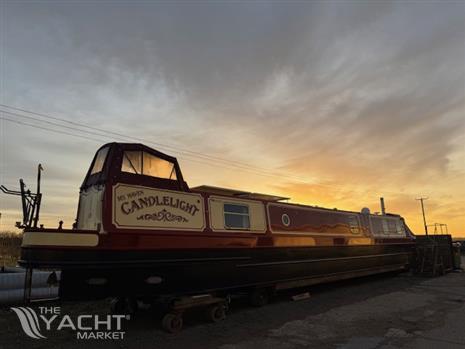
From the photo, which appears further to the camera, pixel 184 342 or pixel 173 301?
pixel 173 301

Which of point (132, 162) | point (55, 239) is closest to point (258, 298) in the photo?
point (132, 162)

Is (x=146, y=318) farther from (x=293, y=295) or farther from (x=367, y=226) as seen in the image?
(x=367, y=226)

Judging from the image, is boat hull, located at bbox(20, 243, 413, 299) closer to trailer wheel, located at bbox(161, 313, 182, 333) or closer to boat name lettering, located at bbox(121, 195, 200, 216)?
trailer wheel, located at bbox(161, 313, 182, 333)

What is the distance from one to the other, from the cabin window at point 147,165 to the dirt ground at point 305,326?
351 cm

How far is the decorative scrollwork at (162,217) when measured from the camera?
834cm

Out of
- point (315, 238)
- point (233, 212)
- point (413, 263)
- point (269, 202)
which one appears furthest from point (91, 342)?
point (413, 263)

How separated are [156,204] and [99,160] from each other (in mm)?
2039

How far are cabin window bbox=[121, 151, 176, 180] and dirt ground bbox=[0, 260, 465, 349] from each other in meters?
3.51

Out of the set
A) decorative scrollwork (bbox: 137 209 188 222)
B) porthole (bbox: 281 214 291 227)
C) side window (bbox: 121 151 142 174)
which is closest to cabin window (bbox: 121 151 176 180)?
side window (bbox: 121 151 142 174)

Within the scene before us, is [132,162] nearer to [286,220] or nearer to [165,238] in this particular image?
[165,238]

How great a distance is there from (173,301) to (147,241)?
143cm

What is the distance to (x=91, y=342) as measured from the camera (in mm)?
7402

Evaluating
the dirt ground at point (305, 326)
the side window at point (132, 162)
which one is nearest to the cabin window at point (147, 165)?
the side window at point (132, 162)

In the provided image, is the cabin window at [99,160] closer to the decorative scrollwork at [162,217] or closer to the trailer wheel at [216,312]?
the decorative scrollwork at [162,217]
